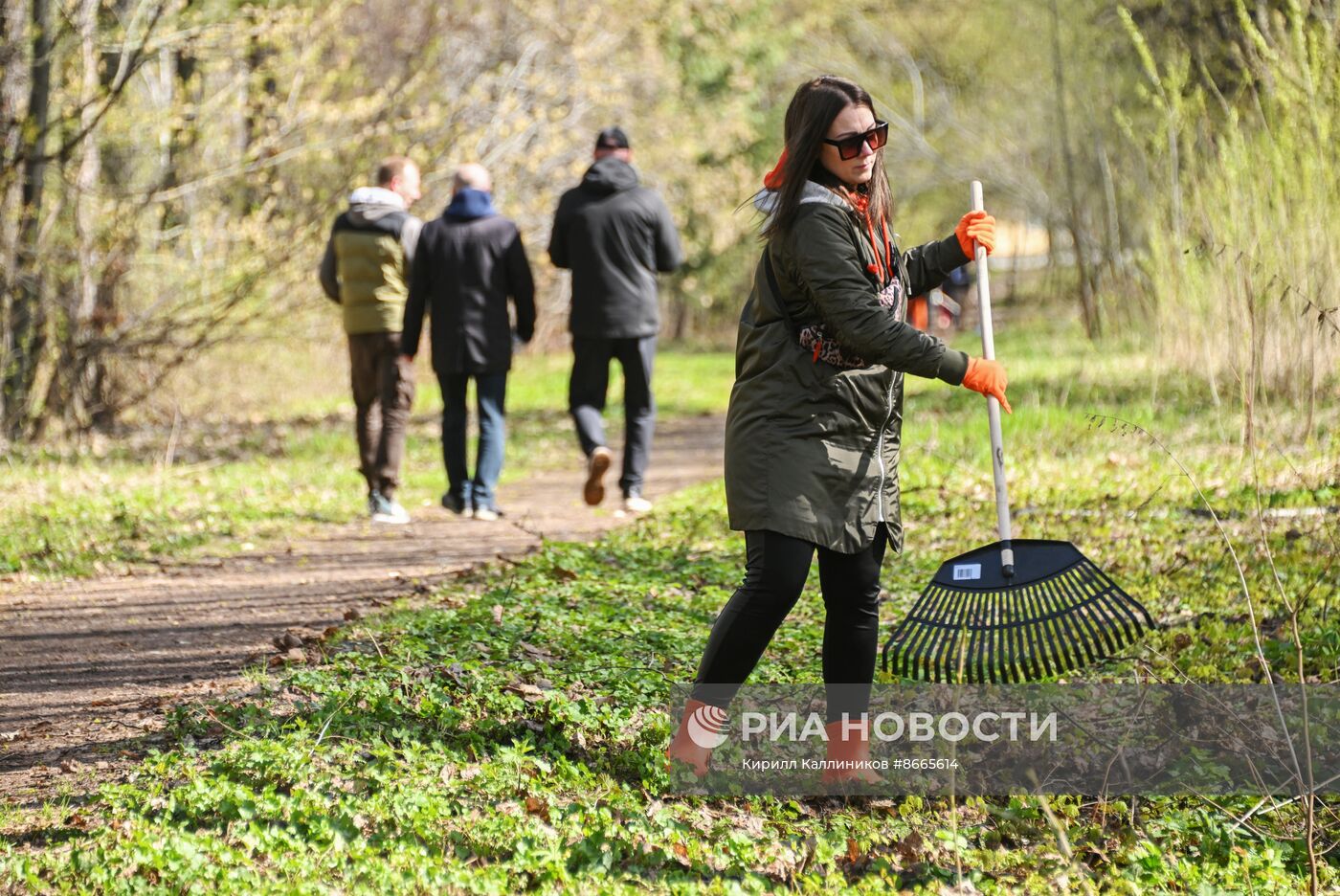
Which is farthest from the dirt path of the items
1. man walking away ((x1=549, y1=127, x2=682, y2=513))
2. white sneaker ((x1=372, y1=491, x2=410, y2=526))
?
man walking away ((x1=549, y1=127, x2=682, y2=513))

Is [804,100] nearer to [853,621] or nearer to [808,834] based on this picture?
[853,621]

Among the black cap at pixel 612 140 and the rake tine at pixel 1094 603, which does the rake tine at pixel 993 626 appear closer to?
the rake tine at pixel 1094 603

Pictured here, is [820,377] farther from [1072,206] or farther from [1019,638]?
[1072,206]

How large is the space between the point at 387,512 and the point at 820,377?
545cm

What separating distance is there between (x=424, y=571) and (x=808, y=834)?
11.9 feet

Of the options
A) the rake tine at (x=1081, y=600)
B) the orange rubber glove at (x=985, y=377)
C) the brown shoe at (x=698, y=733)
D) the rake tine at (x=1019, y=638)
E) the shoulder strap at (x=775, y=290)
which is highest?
the shoulder strap at (x=775, y=290)

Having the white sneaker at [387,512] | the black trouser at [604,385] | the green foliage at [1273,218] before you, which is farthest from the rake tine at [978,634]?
the white sneaker at [387,512]

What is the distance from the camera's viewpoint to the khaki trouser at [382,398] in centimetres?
856

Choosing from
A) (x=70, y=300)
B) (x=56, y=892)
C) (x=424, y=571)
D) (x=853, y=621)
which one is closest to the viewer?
(x=56, y=892)

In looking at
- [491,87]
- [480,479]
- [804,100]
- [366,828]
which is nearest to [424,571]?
[480,479]

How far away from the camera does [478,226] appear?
8.35 m

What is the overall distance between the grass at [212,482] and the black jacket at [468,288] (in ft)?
4.53

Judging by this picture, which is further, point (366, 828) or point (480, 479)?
point (480, 479)

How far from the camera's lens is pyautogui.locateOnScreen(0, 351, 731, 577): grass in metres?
7.77
